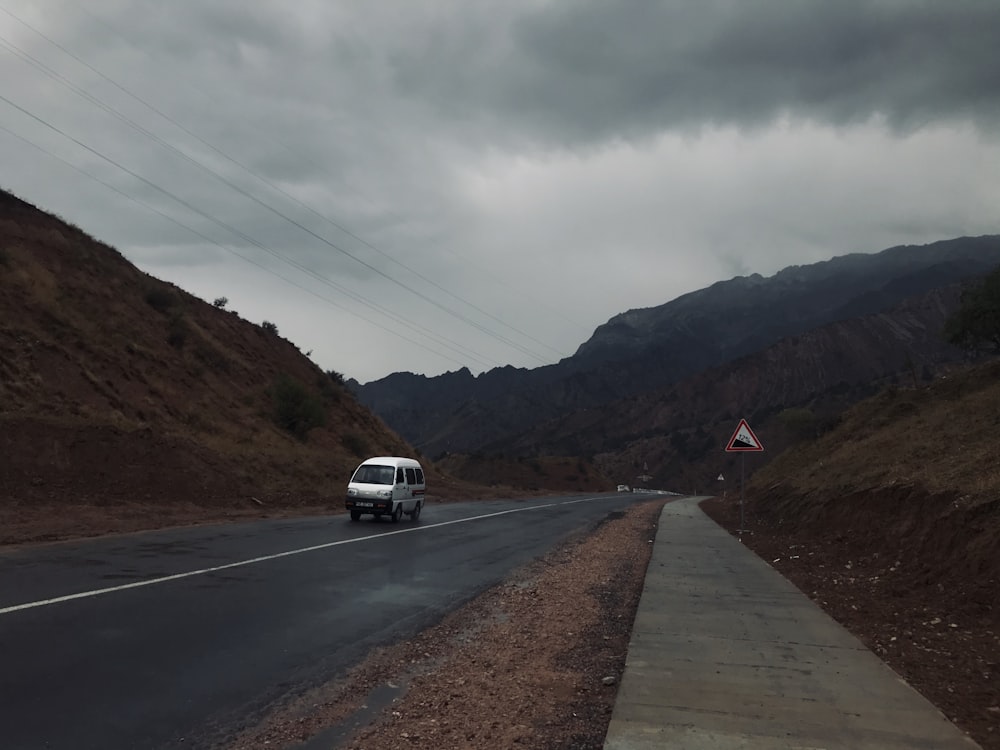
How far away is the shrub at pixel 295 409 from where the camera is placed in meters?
42.2

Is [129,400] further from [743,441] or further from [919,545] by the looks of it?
[919,545]

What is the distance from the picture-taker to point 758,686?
20.2 ft

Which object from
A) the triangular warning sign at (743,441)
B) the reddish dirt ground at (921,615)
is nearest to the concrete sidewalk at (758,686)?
the reddish dirt ground at (921,615)

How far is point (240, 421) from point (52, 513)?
19089mm

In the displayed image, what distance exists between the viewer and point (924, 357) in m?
121

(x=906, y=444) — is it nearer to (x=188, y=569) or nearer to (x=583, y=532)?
(x=583, y=532)

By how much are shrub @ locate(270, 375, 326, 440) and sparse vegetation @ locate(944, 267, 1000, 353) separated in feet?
117

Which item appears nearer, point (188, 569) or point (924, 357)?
point (188, 569)

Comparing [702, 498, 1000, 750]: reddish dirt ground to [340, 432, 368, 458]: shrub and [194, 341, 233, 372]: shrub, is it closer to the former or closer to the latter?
[340, 432, 368, 458]: shrub

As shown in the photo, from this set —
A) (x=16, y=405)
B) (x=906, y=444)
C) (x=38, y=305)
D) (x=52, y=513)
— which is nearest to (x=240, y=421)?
(x=38, y=305)

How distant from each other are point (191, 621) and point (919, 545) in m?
10.2

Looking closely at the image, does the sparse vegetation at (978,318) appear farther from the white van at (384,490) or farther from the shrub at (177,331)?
the shrub at (177,331)

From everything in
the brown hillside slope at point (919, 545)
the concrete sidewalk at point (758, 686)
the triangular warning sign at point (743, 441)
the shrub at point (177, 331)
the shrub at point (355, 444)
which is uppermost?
the shrub at point (177, 331)

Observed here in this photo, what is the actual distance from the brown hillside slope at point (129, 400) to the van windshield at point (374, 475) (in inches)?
197
